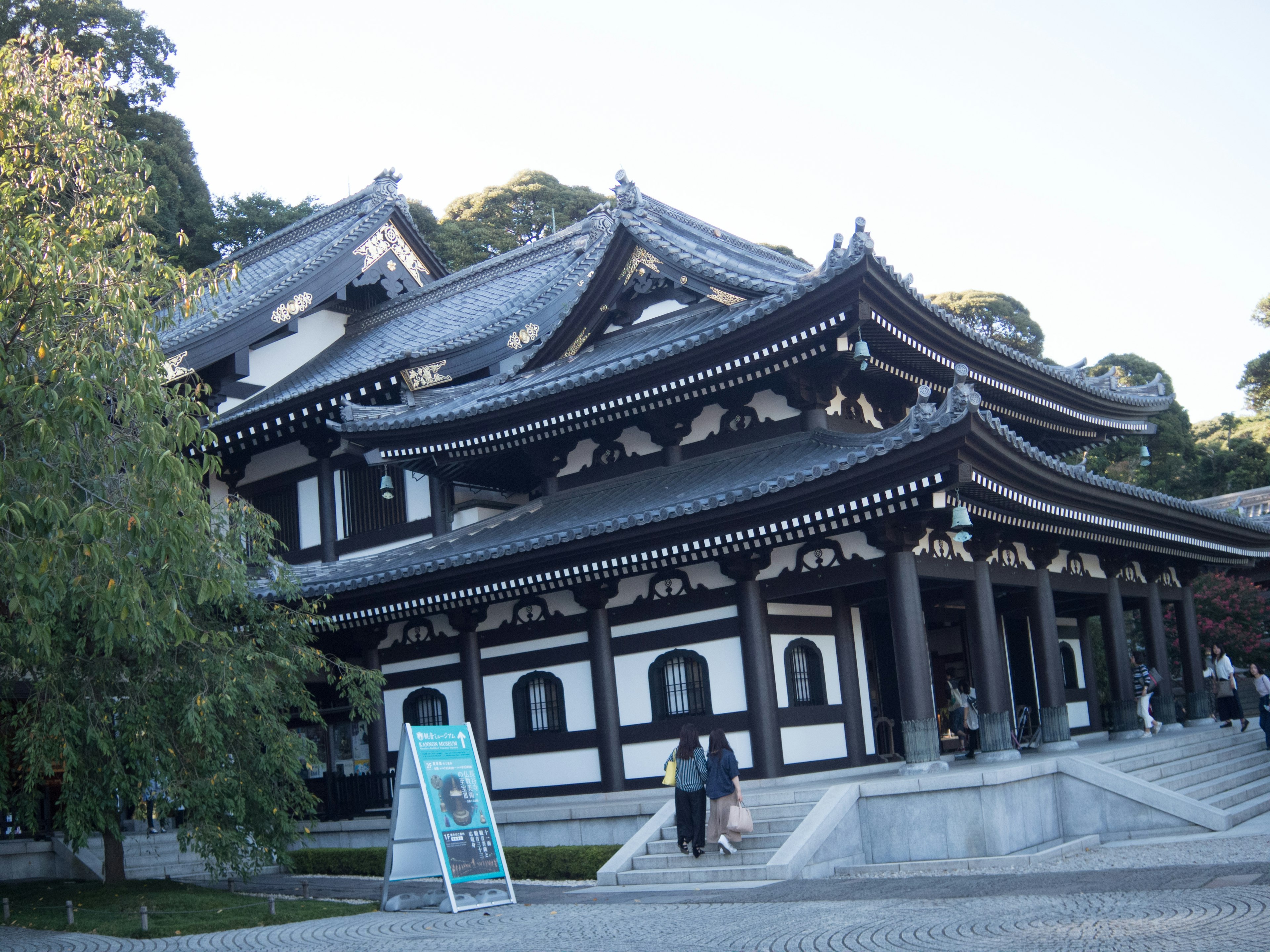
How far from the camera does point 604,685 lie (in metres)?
17.2

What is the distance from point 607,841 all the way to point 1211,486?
3714cm

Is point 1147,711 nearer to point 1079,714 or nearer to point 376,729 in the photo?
point 1079,714

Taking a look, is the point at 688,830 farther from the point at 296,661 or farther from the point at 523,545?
the point at 296,661

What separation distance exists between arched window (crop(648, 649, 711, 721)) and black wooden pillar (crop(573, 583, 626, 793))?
2.10 feet

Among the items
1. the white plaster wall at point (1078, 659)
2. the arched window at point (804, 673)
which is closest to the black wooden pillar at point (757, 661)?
the arched window at point (804, 673)

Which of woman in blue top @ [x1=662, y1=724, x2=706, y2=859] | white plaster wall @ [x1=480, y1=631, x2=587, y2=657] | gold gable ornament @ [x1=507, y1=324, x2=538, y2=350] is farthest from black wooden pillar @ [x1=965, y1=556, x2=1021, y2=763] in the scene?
gold gable ornament @ [x1=507, y1=324, x2=538, y2=350]

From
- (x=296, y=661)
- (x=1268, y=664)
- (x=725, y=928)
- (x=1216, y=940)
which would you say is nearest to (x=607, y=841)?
(x=296, y=661)

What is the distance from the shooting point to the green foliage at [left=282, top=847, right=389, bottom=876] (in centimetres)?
1797

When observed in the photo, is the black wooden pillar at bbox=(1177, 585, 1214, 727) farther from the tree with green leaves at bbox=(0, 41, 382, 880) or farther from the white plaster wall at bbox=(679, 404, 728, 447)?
the tree with green leaves at bbox=(0, 41, 382, 880)

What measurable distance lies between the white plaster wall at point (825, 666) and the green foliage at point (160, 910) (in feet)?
20.2

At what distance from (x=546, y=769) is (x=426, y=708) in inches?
106

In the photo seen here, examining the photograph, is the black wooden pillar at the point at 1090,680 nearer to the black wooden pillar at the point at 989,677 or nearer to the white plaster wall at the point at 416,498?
the black wooden pillar at the point at 989,677

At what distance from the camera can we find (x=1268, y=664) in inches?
1198

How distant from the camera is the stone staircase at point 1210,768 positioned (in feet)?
52.3
